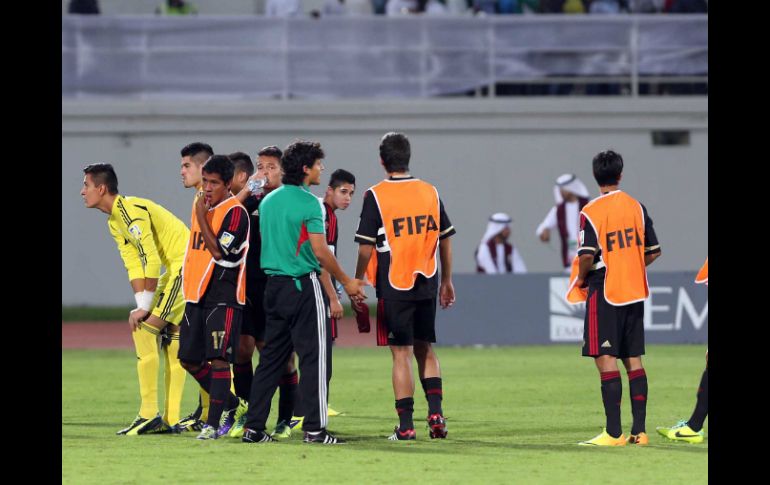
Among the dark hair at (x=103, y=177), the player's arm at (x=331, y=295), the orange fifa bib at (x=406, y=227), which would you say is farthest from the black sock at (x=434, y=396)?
the dark hair at (x=103, y=177)

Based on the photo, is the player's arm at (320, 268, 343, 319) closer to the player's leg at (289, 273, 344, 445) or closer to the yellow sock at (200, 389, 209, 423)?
the player's leg at (289, 273, 344, 445)

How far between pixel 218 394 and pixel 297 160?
5.81 feet

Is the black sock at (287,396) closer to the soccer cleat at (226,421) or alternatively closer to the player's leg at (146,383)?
the soccer cleat at (226,421)

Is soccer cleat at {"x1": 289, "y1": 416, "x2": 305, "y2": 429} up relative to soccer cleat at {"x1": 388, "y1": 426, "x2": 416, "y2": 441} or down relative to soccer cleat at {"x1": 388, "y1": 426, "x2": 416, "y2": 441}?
down

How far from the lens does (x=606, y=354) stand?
33.4 feet

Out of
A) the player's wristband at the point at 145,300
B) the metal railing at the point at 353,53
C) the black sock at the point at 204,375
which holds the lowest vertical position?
the black sock at the point at 204,375

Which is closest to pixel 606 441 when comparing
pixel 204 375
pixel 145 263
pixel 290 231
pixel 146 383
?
pixel 290 231

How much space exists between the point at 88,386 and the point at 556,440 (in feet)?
20.8

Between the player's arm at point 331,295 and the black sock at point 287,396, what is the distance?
938 millimetres

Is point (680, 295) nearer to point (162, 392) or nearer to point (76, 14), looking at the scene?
point (162, 392)

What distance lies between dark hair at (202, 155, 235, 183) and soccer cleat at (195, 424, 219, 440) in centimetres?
178

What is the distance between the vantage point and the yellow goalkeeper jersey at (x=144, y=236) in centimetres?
1076

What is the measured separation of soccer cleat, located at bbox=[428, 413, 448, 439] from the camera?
412 inches

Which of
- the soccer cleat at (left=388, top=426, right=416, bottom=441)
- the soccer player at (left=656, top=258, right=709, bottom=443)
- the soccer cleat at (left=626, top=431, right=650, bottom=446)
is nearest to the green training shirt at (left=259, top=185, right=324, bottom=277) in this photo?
the soccer cleat at (left=388, top=426, right=416, bottom=441)
